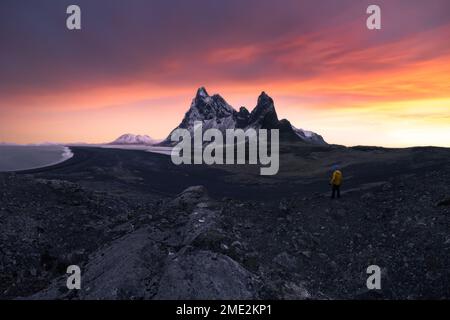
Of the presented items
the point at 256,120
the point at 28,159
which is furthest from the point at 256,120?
the point at 28,159

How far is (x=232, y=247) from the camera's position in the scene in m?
11.0

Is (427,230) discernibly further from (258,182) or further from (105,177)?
(105,177)

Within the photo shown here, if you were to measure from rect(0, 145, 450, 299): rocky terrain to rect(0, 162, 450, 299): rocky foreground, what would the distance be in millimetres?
42

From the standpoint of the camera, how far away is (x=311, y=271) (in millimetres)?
12047

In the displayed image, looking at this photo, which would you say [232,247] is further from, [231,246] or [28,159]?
[28,159]

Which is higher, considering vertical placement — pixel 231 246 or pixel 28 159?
pixel 28 159

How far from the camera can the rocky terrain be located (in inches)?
367

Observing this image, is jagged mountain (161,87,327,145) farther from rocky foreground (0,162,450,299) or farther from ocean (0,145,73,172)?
rocky foreground (0,162,450,299)

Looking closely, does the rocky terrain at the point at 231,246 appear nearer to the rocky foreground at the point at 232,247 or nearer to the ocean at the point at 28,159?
the rocky foreground at the point at 232,247

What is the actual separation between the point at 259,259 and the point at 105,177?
30.7 metres

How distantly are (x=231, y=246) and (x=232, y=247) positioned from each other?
0.06 m

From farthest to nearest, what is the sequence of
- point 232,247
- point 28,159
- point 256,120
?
point 256,120
point 28,159
point 232,247

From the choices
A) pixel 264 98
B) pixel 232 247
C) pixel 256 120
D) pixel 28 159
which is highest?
pixel 264 98
